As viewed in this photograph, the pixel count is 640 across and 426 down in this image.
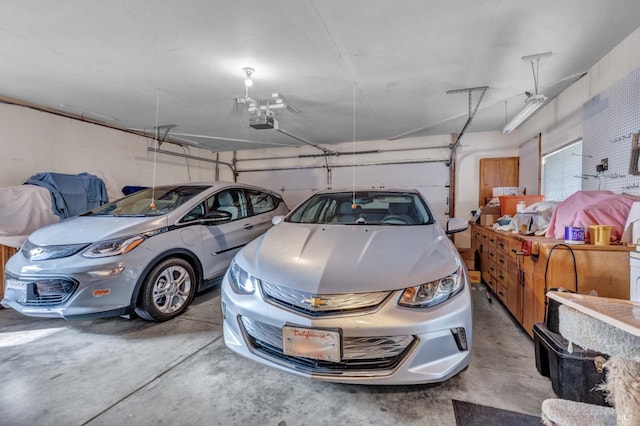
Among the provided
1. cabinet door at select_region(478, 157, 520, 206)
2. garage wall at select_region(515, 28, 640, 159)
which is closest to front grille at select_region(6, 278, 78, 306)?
garage wall at select_region(515, 28, 640, 159)

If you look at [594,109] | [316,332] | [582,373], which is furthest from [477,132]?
[316,332]

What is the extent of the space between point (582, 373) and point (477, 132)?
5037mm

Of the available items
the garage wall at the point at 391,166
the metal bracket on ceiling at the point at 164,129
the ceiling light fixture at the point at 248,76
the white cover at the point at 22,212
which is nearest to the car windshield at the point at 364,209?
the ceiling light fixture at the point at 248,76

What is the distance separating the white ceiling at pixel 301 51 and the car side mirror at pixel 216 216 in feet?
4.92

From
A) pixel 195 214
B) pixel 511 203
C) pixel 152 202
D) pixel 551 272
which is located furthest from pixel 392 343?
pixel 511 203

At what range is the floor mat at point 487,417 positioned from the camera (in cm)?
142

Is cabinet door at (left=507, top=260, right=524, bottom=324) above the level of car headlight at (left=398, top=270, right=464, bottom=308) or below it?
below

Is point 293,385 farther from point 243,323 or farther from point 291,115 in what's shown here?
point 291,115

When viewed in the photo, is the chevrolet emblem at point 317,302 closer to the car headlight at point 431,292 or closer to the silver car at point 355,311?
the silver car at point 355,311

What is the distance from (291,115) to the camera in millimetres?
4438

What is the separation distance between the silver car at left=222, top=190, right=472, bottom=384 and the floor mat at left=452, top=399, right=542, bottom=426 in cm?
28

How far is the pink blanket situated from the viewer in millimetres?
1968

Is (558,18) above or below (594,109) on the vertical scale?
above

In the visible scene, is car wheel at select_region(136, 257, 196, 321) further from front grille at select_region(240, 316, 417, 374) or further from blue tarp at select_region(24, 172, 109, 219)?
blue tarp at select_region(24, 172, 109, 219)
